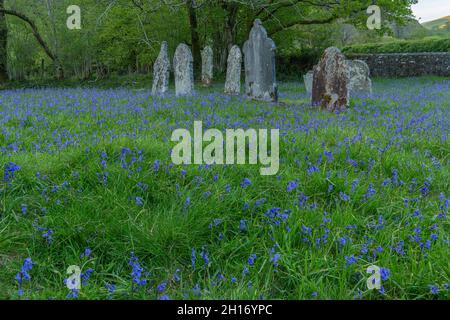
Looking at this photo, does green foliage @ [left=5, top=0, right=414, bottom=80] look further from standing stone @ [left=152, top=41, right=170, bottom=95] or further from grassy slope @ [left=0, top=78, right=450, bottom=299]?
grassy slope @ [left=0, top=78, right=450, bottom=299]

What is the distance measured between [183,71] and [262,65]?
3.05 m

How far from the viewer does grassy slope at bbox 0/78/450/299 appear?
2932mm

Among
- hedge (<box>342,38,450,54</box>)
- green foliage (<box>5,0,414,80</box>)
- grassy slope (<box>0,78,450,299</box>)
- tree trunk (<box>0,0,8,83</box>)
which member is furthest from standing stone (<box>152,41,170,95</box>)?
hedge (<box>342,38,450,54</box>)

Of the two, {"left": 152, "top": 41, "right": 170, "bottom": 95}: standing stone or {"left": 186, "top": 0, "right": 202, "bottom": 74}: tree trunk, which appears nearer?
{"left": 152, "top": 41, "right": 170, "bottom": 95}: standing stone

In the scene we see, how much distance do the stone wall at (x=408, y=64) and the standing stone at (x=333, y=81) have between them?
2085 centimetres

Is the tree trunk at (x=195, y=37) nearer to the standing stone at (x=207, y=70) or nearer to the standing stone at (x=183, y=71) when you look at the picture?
the standing stone at (x=207, y=70)

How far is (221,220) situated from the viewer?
361 cm

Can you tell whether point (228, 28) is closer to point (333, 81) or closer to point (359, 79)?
point (359, 79)

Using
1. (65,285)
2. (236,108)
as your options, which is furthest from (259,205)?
(236,108)

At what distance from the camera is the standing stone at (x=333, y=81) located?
35.1 feet

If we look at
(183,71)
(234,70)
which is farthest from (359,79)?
(183,71)

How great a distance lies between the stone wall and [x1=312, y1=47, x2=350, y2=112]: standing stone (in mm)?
20847

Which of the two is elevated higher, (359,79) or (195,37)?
(195,37)

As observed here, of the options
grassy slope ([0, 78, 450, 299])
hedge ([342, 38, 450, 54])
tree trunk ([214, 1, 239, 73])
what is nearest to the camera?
grassy slope ([0, 78, 450, 299])
